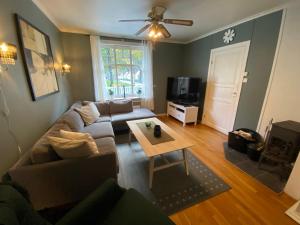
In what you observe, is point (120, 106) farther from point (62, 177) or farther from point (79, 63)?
point (62, 177)

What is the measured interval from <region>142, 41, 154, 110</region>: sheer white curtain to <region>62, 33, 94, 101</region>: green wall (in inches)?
60.3

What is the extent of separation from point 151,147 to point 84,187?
0.86m

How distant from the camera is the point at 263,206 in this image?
5.12 ft

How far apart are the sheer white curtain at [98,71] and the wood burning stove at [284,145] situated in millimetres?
3760

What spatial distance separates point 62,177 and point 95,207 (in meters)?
0.61

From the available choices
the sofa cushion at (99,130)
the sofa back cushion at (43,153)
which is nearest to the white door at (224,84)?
the sofa cushion at (99,130)

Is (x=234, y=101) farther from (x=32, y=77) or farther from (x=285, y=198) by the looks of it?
(x=32, y=77)

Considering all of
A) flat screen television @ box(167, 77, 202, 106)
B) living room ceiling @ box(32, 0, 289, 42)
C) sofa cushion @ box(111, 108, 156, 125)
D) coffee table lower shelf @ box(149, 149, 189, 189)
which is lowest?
coffee table lower shelf @ box(149, 149, 189, 189)

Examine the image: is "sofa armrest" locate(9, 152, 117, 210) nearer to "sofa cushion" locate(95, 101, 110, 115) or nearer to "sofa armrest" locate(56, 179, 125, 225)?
"sofa armrest" locate(56, 179, 125, 225)

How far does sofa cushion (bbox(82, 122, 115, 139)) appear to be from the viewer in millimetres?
2366

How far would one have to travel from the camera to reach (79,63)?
3641 mm

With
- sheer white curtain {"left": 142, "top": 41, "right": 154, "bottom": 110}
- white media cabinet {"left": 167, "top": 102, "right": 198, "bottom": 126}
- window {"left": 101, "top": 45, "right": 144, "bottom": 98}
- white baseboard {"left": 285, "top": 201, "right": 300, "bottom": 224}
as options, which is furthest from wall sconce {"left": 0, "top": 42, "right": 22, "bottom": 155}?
white media cabinet {"left": 167, "top": 102, "right": 198, "bottom": 126}

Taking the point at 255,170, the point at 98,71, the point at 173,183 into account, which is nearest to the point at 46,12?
the point at 98,71

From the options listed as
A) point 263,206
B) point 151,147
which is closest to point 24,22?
point 151,147
